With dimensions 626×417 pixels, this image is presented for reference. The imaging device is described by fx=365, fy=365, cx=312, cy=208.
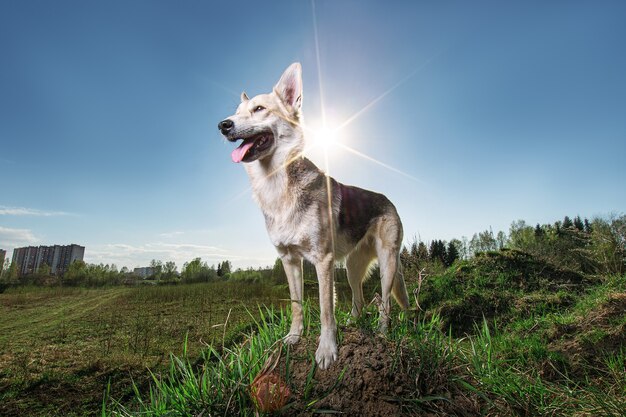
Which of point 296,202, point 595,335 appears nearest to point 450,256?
point 595,335

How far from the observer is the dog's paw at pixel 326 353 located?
381 centimetres

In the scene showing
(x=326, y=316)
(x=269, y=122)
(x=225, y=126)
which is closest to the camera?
(x=326, y=316)

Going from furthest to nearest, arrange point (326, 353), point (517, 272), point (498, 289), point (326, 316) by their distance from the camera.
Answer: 1. point (517, 272)
2. point (498, 289)
3. point (326, 316)
4. point (326, 353)

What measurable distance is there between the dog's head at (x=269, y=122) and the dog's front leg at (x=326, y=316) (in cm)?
153

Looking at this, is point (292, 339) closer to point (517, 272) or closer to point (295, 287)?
point (295, 287)

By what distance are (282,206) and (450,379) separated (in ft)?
8.94

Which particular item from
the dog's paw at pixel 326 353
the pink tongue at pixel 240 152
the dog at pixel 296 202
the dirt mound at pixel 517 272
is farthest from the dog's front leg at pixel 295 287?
the dirt mound at pixel 517 272

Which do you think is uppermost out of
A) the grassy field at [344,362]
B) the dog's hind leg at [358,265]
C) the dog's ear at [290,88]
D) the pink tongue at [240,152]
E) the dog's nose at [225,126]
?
the dog's ear at [290,88]

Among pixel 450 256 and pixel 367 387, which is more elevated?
pixel 450 256

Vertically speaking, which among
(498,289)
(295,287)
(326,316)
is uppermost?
(295,287)

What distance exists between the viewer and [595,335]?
6.79 metres

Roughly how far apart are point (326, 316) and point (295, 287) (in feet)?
2.44

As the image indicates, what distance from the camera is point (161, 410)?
375 centimetres

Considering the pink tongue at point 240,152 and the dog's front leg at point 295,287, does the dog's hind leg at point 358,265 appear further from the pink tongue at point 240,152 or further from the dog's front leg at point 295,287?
the pink tongue at point 240,152
